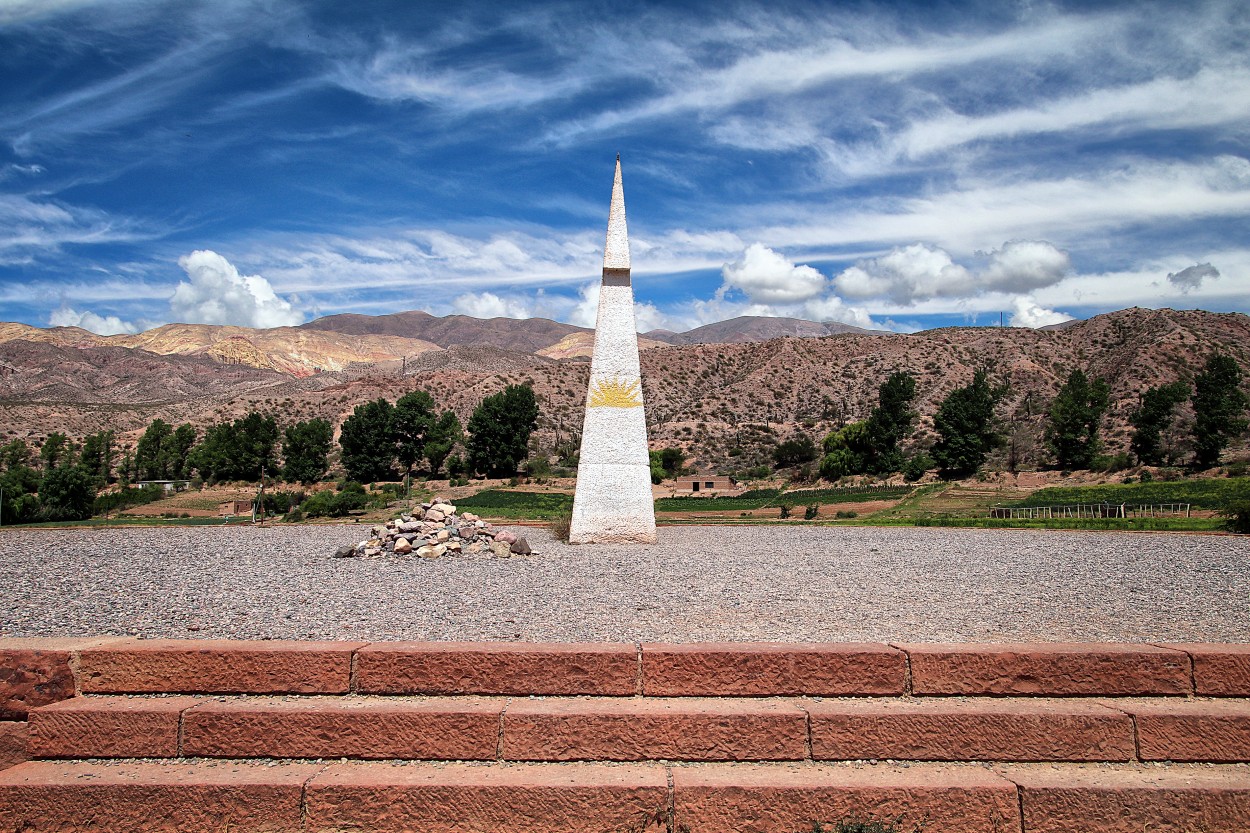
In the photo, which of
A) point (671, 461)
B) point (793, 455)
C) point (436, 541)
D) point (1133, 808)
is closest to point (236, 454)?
point (671, 461)

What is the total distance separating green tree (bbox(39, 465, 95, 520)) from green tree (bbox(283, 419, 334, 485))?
2566cm

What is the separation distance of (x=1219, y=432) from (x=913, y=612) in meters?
53.1

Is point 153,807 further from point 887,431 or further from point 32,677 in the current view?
point 887,431

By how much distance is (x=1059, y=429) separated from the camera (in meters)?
58.7

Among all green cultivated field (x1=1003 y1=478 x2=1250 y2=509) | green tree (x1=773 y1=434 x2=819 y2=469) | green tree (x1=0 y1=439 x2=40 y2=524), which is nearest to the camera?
green cultivated field (x1=1003 y1=478 x2=1250 y2=509)

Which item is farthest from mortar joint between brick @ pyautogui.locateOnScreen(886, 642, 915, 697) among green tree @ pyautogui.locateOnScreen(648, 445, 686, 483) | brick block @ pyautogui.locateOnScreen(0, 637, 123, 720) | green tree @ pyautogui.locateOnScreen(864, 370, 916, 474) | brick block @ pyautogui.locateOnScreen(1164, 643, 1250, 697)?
green tree @ pyautogui.locateOnScreen(864, 370, 916, 474)

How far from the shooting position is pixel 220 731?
5.55 meters

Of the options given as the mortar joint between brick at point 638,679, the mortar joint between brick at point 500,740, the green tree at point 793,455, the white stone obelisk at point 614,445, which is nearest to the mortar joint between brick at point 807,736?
the mortar joint between brick at point 638,679

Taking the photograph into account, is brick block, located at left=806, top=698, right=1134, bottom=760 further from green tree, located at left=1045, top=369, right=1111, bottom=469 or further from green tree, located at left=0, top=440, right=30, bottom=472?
green tree, located at left=0, top=440, right=30, bottom=472

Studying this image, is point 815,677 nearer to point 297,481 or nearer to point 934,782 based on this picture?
point 934,782

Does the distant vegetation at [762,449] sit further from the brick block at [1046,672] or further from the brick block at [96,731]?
the brick block at [96,731]

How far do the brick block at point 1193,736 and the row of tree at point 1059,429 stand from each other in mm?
54279

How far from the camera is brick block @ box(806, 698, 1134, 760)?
18.1 ft

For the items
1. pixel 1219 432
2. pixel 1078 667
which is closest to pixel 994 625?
pixel 1078 667
